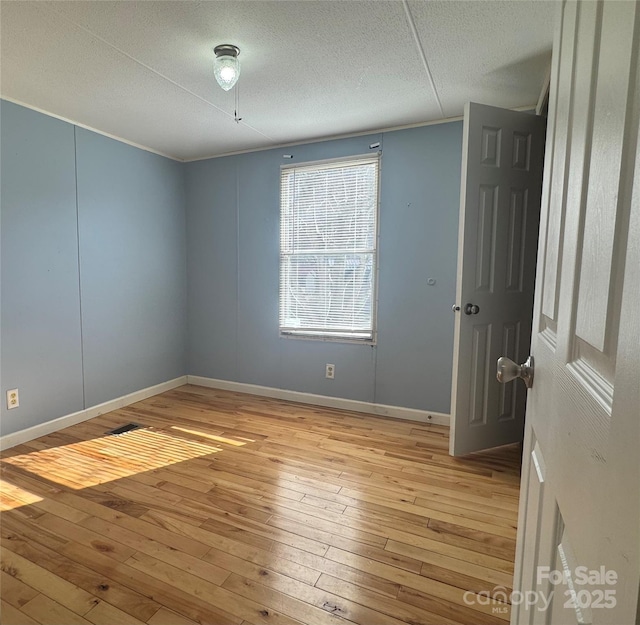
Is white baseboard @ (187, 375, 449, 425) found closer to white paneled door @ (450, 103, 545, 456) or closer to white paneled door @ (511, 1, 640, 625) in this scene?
white paneled door @ (450, 103, 545, 456)

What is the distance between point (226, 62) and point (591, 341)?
2.17 meters

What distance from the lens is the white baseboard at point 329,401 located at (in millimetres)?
3121

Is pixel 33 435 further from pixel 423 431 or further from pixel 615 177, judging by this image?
pixel 615 177

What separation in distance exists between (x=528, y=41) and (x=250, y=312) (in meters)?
2.98

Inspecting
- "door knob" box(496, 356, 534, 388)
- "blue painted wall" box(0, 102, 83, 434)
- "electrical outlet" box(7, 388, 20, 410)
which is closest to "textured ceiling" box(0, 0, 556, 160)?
"blue painted wall" box(0, 102, 83, 434)

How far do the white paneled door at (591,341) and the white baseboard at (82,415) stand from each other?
3253 millimetres

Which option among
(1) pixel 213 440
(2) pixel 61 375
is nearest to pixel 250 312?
(1) pixel 213 440

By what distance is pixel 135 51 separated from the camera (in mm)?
1969

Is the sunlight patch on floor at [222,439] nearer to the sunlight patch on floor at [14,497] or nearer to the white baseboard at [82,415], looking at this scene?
the white baseboard at [82,415]

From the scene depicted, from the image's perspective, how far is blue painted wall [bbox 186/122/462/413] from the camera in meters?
3.00

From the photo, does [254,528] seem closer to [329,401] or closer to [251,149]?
[329,401]

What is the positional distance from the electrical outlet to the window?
2.13 m

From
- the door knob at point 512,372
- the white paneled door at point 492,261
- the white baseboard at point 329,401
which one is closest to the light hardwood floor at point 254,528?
the white baseboard at point 329,401

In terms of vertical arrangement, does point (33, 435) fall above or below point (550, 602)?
below
